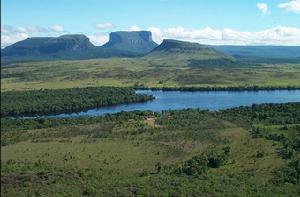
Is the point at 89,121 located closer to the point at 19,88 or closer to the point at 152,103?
the point at 152,103

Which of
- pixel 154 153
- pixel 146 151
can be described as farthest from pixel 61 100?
pixel 154 153

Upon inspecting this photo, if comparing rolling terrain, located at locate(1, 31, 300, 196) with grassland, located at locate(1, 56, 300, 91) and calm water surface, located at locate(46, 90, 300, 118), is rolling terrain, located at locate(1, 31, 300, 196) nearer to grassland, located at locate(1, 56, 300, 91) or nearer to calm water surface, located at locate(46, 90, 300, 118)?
calm water surface, located at locate(46, 90, 300, 118)

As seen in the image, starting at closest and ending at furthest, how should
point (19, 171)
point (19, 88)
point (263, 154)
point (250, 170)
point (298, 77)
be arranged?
point (19, 171)
point (250, 170)
point (263, 154)
point (19, 88)
point (298, 77)

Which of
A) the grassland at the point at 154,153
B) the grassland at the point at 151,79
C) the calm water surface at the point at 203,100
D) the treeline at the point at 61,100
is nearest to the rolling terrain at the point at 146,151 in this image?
the grassland at the point at 154,153

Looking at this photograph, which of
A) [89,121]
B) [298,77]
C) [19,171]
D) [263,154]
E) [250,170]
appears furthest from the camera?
[298,77]

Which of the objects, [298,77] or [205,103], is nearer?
[205,103]

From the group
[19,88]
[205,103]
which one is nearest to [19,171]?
[205,103]

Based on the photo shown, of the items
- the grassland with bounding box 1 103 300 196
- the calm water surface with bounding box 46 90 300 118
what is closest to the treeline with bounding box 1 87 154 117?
the calm water surface with bounding box 46 90 300 118

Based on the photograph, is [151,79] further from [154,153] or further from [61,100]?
[154,153]
